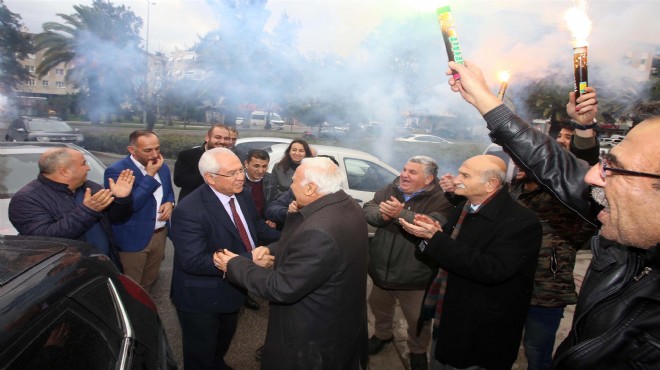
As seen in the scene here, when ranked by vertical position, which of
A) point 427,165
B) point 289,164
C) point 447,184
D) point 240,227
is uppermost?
point 427,165

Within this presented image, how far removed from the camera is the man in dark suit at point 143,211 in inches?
141

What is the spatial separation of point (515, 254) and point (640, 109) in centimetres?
104

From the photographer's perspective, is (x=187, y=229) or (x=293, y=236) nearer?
(x=293, y=236)

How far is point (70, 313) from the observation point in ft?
5.02

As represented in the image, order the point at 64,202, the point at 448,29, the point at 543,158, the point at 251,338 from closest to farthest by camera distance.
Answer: the point at 448,29 < the point at 543,158 < the point at 64,202 < the point at 251,338

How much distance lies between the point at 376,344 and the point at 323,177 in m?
2.19

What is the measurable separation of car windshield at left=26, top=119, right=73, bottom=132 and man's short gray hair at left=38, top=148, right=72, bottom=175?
51.6 feet

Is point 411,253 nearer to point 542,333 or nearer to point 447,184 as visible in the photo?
point 447,184

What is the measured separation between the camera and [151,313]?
213cm

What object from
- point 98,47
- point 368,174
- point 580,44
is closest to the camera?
point 580,44

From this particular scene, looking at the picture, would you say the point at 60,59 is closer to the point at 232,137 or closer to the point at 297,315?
the point at 232,137

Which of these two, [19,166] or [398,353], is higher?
[19,166]

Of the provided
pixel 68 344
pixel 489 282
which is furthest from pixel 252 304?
pixel 68 344

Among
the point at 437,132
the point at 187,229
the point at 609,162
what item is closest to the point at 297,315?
the point at 187,229
